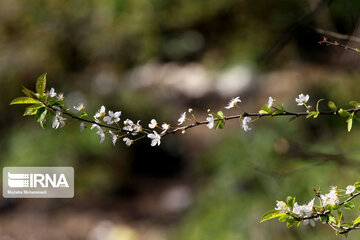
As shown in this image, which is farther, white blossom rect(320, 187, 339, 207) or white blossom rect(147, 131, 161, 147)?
white blossom rect(147, 131, 161, 147)

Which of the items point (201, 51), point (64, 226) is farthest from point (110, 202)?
point (201, 51)

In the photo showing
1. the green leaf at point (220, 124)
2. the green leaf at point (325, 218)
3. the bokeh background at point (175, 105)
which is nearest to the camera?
the green leaf at point (325, 218)

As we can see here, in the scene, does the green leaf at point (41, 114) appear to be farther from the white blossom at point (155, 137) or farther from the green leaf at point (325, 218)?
the green leaf at point (325, 218)

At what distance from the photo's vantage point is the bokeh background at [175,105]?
144 inches

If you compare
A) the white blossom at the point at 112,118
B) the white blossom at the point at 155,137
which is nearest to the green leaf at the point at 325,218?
the white blossom at the point at 155,137

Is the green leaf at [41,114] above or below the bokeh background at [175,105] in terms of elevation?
below

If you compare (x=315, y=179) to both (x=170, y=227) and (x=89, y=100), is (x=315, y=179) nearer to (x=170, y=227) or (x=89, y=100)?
(x=170, y=227)

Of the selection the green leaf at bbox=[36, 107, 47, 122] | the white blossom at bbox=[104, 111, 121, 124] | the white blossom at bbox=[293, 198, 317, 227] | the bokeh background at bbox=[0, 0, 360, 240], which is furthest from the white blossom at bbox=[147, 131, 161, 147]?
the bokeh background at bbox=[0, 0, 360, 240]

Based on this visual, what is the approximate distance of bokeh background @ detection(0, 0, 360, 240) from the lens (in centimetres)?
366

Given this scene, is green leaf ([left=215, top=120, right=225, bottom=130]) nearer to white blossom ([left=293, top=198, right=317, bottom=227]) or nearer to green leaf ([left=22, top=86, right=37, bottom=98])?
white blossom ([left=293, top=198, right=317, bottom=227])

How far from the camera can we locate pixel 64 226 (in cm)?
477

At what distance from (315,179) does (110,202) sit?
2.52 metres

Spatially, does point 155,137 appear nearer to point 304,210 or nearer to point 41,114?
point 41,114

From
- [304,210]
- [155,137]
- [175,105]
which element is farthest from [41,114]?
[175,105]
